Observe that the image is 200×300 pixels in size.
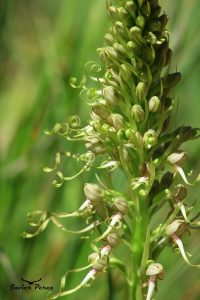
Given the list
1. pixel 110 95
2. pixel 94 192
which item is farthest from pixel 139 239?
pixel 110 95

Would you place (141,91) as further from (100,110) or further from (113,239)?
(113,239)

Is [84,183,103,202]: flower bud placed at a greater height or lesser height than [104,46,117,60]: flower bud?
lesser

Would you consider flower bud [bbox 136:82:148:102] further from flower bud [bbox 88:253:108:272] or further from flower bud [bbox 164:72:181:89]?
flower bud [bbox 88:253:108:272]

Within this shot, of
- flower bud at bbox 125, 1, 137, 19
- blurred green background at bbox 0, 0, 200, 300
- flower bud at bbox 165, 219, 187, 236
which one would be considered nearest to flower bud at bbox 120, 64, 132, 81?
flower bud at bbox 125, 1, 137, 19

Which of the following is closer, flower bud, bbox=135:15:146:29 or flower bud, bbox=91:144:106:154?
flower bud, bbox=135:15:146:29

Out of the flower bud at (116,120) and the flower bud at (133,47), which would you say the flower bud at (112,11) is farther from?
the flower bud at (116,120)

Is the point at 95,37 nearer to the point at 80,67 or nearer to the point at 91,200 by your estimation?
the point at 80,67
